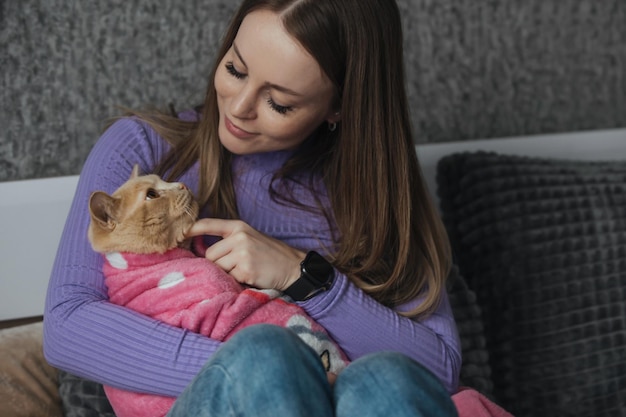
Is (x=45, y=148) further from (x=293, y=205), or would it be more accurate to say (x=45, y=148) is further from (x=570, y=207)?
(x=570, y=207)

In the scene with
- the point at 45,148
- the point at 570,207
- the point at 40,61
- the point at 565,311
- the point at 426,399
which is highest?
the point at 40,61

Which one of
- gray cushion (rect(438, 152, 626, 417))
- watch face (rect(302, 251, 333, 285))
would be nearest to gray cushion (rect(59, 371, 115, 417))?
watch face (rect(302, 251, 333, 285))

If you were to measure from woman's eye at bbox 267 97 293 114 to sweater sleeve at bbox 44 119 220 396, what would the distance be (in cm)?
30

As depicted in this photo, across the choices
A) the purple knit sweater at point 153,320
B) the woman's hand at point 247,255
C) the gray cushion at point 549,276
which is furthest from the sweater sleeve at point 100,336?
the gray cushion at point 549,276

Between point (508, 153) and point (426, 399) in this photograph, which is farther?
point (508, 153)

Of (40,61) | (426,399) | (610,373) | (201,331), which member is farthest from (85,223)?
(610,373)

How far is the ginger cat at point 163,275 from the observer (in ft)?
3.74

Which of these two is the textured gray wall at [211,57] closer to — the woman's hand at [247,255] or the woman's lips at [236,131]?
the woman's lips at [236,131]

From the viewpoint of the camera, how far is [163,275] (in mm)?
1144

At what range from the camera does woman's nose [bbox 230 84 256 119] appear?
1195 millimetres

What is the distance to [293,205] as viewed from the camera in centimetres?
139

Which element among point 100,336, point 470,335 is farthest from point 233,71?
point 470,335

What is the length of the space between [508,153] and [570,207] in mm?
295

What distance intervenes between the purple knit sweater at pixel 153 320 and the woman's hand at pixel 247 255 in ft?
0.22
